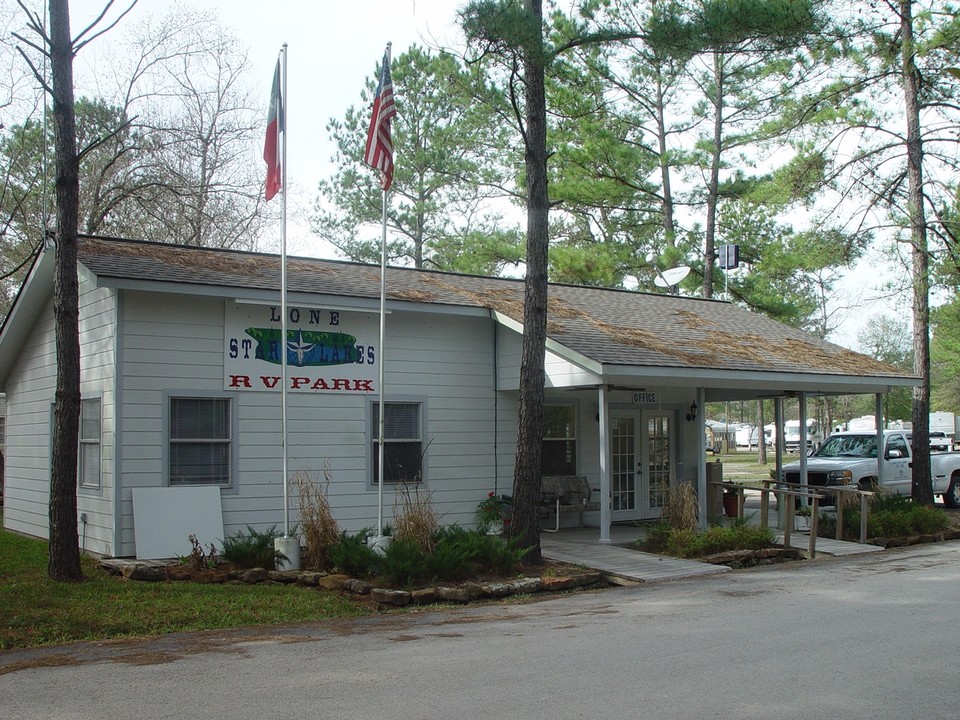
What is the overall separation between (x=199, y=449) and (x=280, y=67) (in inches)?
202

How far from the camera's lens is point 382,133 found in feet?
40.4

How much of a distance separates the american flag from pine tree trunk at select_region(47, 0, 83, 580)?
3550 millimetres

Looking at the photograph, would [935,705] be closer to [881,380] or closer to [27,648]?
[27,648]

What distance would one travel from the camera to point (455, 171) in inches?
1315

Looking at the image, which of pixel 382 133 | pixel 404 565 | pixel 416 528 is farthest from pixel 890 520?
pixel 382 133

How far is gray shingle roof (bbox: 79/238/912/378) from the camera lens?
1342 cm

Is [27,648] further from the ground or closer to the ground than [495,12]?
closer to the ground

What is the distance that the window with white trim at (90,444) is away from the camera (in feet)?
42.7

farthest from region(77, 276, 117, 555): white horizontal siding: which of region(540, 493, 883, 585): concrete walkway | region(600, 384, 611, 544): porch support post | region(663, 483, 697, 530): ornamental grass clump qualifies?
region(663, 483, 697, 530): ornamental grass clump

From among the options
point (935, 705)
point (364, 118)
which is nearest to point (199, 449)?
Result: point (935, 705)

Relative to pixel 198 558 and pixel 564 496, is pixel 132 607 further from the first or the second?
pixel 564 496

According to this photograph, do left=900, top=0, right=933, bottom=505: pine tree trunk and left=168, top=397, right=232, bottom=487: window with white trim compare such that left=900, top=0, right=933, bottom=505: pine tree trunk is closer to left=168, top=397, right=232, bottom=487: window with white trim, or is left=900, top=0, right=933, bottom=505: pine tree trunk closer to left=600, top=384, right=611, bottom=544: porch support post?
left=600, top=384, right=611, bottom=544: porch support post

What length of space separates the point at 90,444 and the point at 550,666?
8.61 meters

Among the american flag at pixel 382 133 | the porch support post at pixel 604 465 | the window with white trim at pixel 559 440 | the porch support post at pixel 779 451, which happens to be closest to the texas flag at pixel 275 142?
the american flag at pixel 382 133
